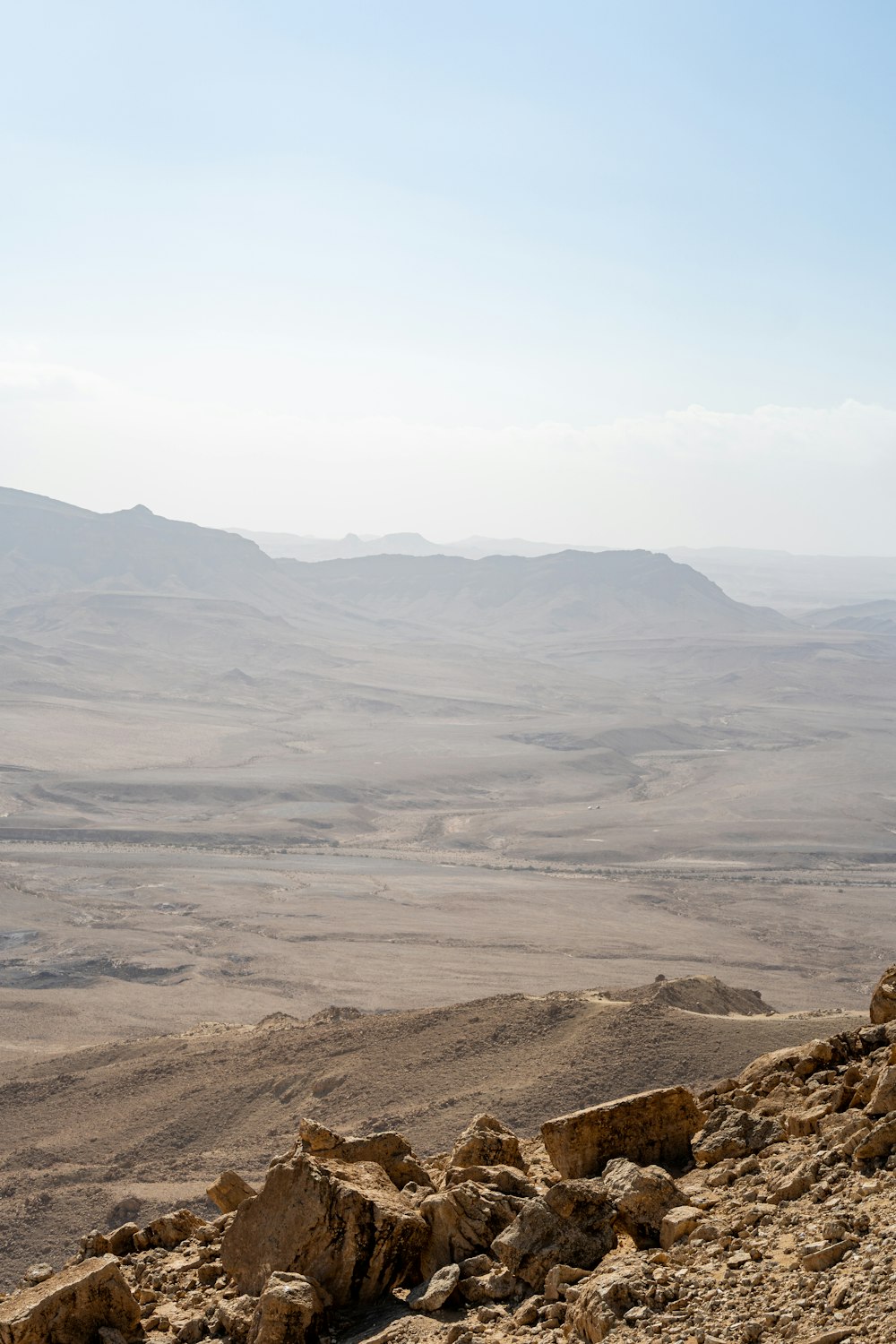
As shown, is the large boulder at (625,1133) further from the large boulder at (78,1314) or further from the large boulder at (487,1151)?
the large boulder at (78,1314)

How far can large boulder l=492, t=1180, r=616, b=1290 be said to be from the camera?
5.95 m

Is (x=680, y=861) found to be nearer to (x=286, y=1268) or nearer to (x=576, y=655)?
(x=286, y=1268)

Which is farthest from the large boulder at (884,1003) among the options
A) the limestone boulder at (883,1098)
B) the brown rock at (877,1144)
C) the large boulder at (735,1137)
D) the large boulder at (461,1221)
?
the large boulder at (461,1221)

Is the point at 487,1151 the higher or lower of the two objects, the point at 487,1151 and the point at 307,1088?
the higher

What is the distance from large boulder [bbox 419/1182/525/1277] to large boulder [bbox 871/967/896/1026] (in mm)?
3205

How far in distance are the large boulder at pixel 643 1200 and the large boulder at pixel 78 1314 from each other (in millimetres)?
2780

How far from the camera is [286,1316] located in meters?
6.05

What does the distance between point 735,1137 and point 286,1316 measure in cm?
279

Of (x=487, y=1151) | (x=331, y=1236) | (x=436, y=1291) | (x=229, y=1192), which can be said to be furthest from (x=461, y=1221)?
(x=229, y=1192)

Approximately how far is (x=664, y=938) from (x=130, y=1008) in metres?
21.3

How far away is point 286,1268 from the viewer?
655cm

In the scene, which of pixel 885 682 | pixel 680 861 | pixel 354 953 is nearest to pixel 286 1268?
pixel 354 953

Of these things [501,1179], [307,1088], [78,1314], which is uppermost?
[501,1179]

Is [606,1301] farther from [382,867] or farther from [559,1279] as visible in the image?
[382,867]
